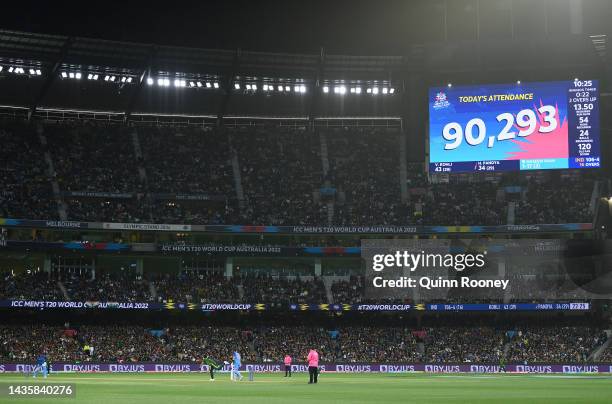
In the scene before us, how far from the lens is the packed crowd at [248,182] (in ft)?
261

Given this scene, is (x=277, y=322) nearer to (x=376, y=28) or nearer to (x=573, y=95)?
(x=376, y=28)

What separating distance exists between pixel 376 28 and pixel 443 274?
25.1 metres

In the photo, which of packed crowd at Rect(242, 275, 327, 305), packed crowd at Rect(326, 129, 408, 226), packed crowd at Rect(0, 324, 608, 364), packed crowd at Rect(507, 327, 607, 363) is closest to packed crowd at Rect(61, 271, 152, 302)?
packed crowd at Rect(0, 324, 608, 364)

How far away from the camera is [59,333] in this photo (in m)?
71.6

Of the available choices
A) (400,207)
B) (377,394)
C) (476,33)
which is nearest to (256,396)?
(377,394)

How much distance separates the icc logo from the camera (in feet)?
199

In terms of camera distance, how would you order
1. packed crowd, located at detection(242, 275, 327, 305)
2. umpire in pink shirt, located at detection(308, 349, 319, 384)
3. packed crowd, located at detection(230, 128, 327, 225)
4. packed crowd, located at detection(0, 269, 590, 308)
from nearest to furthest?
umpire in pink shirt, located at detection(308, 349, 319, 384) → packed crowd, located at detection(0, 269, 590, 308) → packed crowd, located at detection(242, 275, 327, 305) → packed crowd, located at detection(230, 128, 327, 225)

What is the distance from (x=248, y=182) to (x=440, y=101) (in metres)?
30.3

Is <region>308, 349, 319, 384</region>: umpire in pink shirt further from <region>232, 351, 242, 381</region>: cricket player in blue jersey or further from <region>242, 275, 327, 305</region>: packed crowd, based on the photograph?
<region>242, 275, 327, 305</region>: packed crowd

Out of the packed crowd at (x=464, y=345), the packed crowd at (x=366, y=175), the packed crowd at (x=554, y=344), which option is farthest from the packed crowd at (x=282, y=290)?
the packed crowd at (x=554, y=344)

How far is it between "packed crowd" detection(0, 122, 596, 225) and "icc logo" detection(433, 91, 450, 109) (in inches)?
860

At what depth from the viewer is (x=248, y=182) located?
282ft

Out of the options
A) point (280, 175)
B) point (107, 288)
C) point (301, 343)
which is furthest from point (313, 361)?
point (280, 175)

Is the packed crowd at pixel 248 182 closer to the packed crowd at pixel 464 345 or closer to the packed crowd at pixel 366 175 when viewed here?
the packed crowd at pixel 366 175
